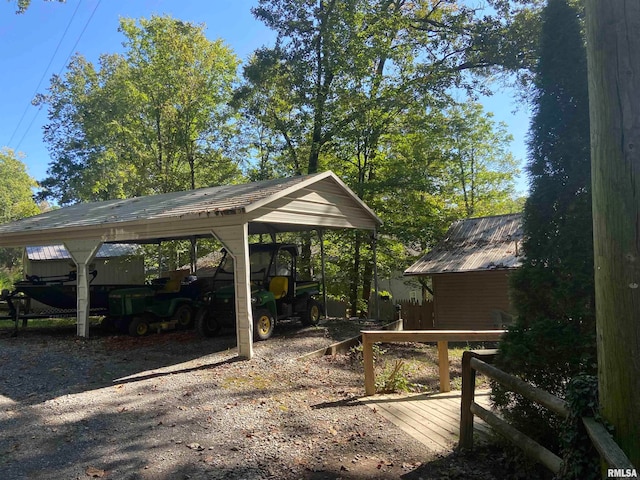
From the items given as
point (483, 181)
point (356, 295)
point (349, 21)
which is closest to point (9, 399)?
point (356, 295)

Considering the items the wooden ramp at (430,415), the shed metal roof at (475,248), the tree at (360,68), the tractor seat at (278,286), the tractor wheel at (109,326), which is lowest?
the wooden ramp at (430,415)

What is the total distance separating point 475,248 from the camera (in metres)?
16.9

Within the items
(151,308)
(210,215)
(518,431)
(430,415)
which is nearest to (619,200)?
(518,431)

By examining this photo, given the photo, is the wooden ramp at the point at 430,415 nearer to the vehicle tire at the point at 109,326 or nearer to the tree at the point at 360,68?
the vehicle tire at the point at 109,326

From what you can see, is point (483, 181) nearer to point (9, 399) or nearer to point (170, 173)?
point (170, 173)

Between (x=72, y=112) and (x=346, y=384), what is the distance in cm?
2652

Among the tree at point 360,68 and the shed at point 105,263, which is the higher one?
the tree at point 360,68

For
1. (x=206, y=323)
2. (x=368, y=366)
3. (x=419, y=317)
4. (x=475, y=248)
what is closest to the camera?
(x=368, y=366)

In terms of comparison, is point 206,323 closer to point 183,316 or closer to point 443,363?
point 183,316

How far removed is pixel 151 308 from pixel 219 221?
4.15 metres

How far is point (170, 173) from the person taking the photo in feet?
81.8

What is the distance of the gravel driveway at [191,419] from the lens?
4.09 metres

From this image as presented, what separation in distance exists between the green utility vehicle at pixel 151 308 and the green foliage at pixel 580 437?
1033cm

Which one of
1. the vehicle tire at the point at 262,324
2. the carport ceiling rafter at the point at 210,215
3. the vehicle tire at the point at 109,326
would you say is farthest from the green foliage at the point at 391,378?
the vehicle tire at the point at 109,326
